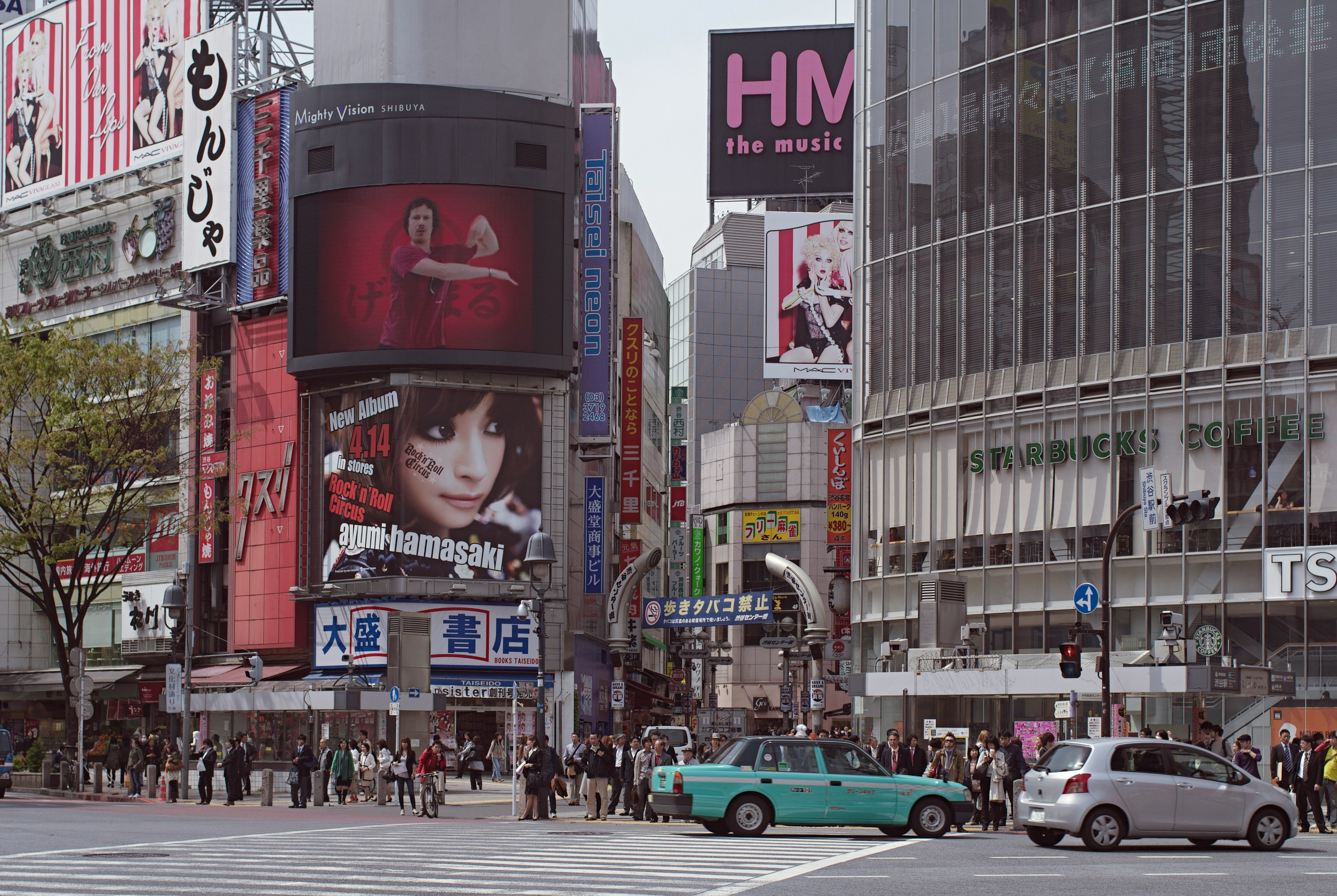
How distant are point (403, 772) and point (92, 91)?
44200mm

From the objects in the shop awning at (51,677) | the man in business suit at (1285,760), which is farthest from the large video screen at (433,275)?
the man in business suit at (1285,760)

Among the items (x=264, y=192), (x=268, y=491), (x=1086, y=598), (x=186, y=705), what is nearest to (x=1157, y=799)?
(x=1086, y=598)

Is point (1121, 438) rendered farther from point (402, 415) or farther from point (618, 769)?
point (402, 415)

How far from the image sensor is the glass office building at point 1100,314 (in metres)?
42.4

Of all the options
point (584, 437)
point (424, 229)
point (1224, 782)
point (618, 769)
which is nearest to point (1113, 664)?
point (618, 769)

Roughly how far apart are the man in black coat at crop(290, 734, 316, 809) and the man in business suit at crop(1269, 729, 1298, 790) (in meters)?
21.4

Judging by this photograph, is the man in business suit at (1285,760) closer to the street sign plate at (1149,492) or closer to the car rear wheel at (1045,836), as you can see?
the car rear wheel at (1045,836)

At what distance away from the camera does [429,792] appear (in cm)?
3625

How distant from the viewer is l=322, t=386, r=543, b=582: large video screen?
60.2 meters

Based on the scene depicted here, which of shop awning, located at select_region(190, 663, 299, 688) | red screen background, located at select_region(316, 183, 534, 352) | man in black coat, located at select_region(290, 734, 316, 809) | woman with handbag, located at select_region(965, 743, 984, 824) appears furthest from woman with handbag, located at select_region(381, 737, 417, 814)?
red screen background, located at select_region(316, 183, 534, 352)

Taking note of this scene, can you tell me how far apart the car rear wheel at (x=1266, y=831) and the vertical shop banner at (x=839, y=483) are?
48.0 metres

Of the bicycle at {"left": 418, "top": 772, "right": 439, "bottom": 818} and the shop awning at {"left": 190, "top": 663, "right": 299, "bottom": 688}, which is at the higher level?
the shop awning at {"left": 190, "top": 663, "right": 299, "bottom": 688}

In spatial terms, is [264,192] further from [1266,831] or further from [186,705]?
[1266,831]

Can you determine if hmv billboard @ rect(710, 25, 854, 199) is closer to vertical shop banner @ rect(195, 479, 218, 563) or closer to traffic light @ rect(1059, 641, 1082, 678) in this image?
vertical shop banner @ rect(195, 479, 218, 563)
